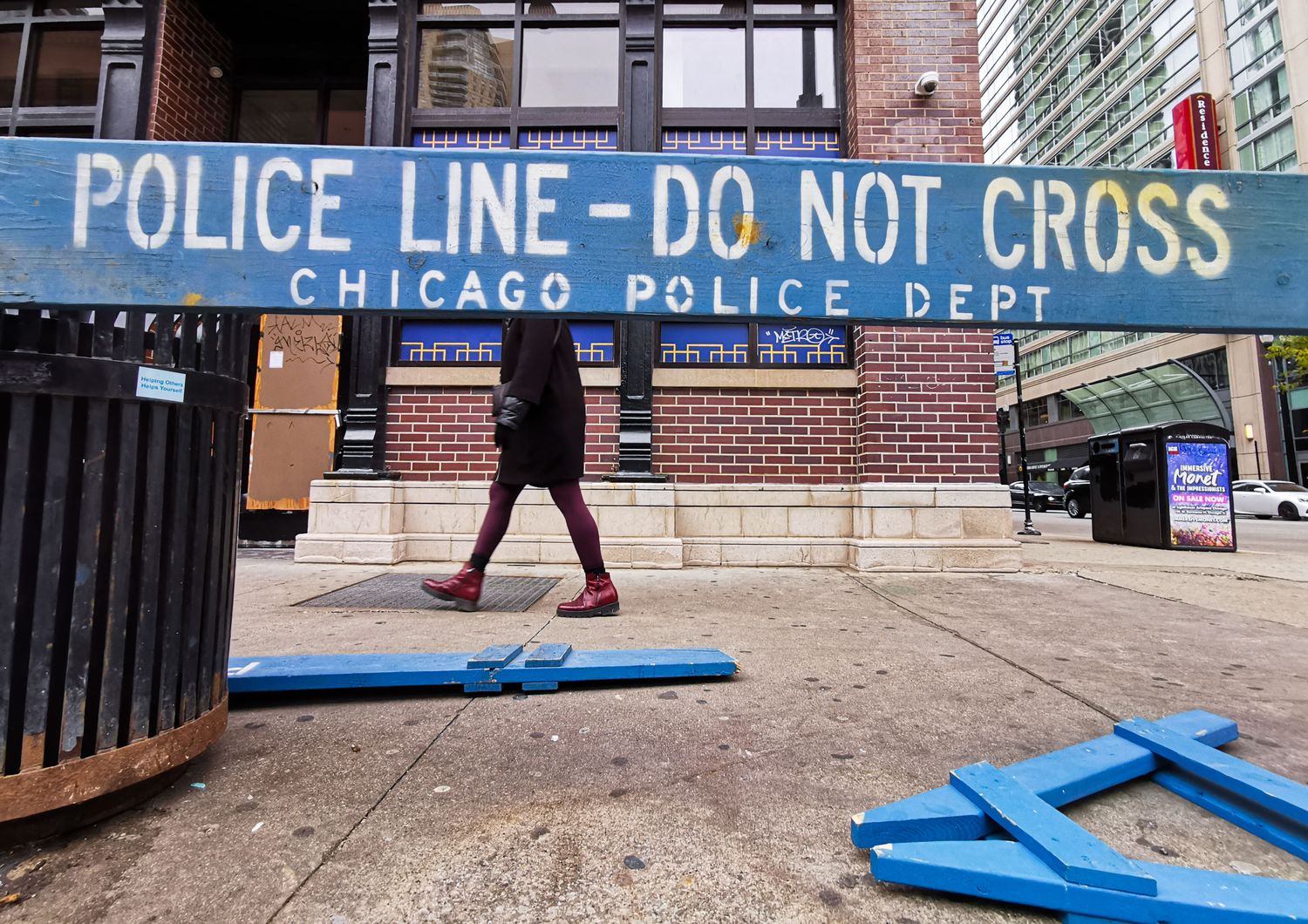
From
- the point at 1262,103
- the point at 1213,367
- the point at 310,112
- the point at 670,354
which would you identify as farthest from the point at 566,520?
the point at 1262,103

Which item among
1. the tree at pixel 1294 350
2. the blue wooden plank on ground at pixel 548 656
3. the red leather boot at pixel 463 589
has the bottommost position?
the blue wooden plank on ground at pixel 548 656

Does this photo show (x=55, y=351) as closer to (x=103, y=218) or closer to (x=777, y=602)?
(x=103, y=218)

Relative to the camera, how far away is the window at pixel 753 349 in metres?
6.18

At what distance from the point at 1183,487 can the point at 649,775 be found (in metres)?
9.53

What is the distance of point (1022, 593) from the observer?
176 inches

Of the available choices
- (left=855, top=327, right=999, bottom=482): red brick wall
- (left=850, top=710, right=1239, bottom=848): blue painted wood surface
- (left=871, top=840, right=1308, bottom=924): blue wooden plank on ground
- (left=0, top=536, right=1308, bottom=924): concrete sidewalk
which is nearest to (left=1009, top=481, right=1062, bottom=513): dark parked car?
(left=855, top=327, right=999, bottom=482): red brick wall

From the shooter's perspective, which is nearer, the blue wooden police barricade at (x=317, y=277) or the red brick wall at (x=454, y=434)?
the blue wooden police barricade at (x=317, y=277)

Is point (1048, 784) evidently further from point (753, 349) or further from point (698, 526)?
point (753, 349)

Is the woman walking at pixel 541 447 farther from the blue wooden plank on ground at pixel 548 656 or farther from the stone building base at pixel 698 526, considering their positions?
the stone building base at pixel 698 526

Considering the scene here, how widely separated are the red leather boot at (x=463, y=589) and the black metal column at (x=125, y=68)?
605 centimetres

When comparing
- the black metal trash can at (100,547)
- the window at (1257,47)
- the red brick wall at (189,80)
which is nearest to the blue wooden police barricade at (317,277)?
the black metal trash can at (100,547)

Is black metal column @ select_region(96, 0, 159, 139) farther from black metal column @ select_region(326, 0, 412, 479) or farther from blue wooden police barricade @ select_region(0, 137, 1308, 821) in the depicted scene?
blue wooden police barricade @ select_region(0, 137, 1308, 821)

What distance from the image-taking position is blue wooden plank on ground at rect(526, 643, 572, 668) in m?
2.35

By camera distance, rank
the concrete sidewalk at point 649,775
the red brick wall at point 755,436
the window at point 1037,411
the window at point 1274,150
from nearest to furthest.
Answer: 1. the concrete sidewalk at point 649,775
2. the red brick wall at point 755,436
3. the window at point 1274,150
4. the window at point 1037,411
